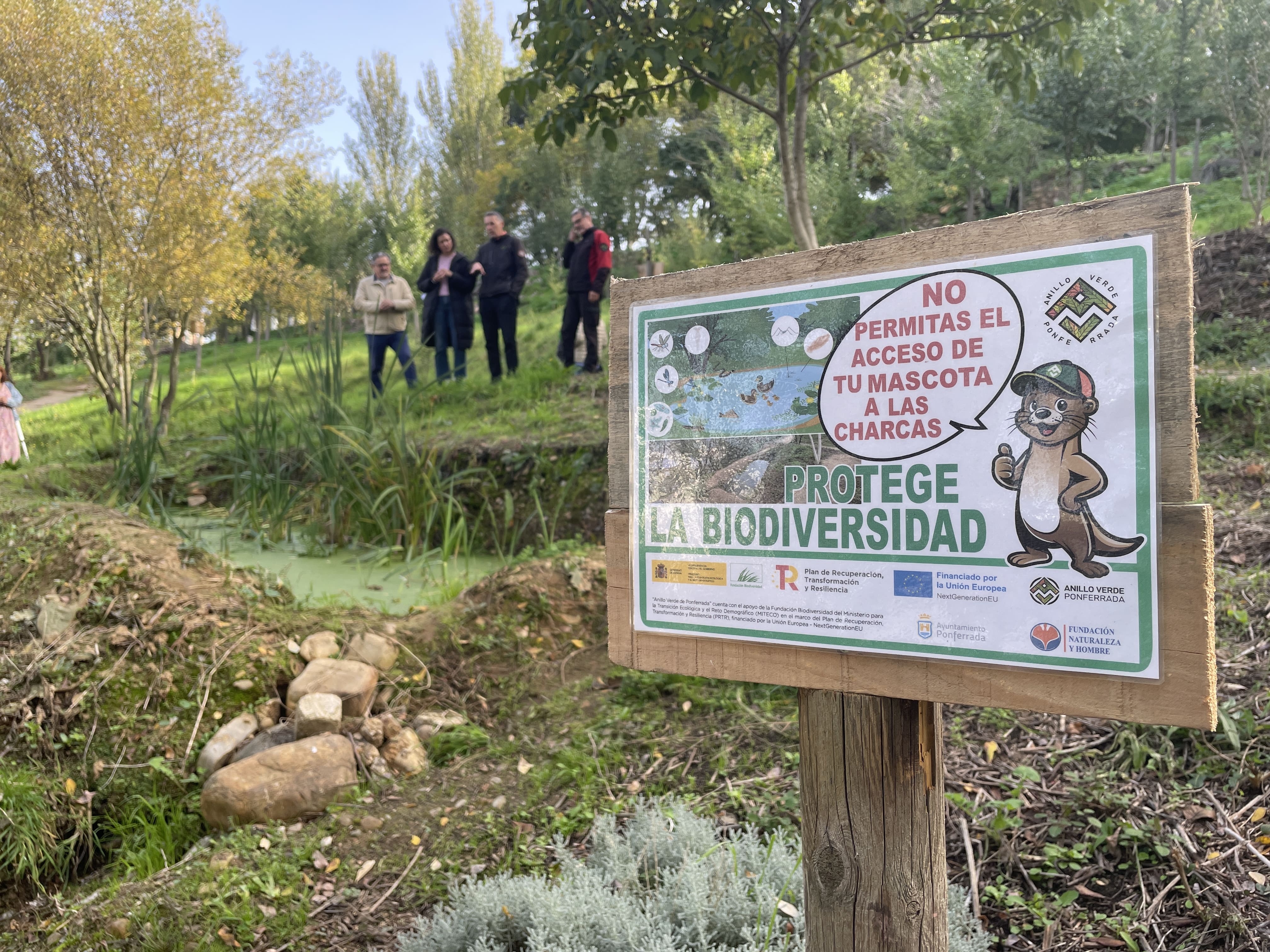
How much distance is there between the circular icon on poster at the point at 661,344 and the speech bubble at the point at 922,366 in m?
0.24

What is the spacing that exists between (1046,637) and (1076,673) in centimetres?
5

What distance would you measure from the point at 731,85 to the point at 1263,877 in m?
3.27

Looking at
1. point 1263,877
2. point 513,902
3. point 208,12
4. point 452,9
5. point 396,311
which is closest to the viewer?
point 1263,877

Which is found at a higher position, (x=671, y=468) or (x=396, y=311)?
(x=396, y=311)

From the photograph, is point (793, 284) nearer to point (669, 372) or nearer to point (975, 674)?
point (669, 372)

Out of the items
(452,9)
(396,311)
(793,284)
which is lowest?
(793,284)

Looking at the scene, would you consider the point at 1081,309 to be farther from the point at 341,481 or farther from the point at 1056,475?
the point at 341,481

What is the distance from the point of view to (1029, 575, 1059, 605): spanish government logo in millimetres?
919

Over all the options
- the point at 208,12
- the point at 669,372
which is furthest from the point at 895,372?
the point at 208,12

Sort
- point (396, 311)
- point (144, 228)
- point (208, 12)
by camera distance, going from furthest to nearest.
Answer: point (208, 12), point (144, 228), point (396, 311)

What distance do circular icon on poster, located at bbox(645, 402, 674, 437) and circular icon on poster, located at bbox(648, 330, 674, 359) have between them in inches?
2.8

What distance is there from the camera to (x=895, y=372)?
103 centimetres

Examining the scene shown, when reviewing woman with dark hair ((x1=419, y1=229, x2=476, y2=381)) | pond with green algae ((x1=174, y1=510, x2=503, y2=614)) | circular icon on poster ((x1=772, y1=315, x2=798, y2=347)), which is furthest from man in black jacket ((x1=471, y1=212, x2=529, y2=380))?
circular icon on poster ((x1=772, y1=315, x2=798, y2=347))

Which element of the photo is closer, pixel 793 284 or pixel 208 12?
pixel 793 284
